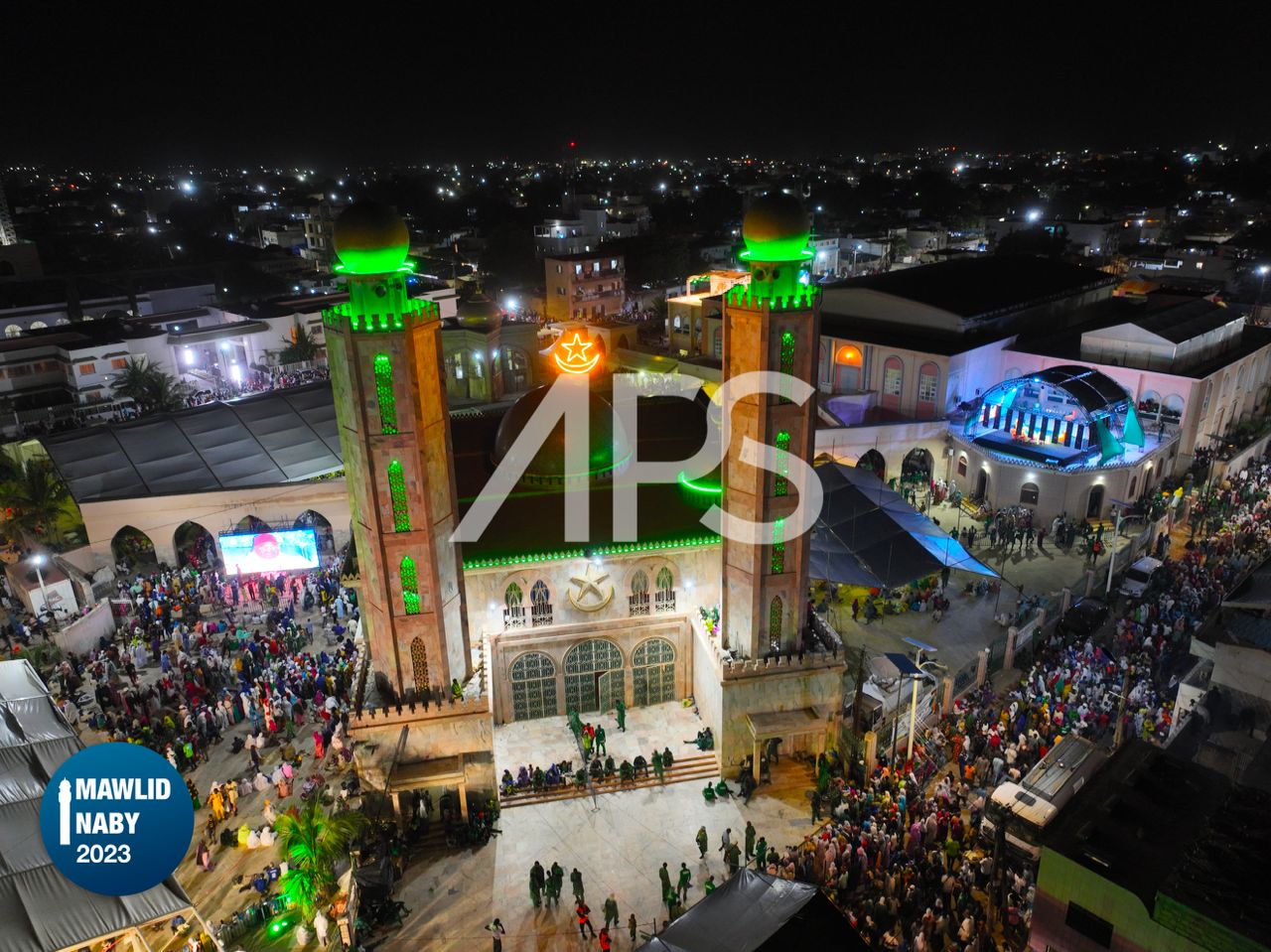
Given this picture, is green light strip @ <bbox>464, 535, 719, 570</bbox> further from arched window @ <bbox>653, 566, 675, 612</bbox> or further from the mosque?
arched window @ <bbox>653, 566, 675, 612</bbox>

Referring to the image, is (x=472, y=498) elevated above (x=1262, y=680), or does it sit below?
above

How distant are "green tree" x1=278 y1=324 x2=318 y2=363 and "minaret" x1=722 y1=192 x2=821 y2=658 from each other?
1660 inches

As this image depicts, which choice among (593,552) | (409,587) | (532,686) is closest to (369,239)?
(409,587)

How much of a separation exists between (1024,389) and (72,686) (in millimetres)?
40263

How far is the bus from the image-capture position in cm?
1888

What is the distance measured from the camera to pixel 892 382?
152 feet

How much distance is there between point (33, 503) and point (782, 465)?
31318mm

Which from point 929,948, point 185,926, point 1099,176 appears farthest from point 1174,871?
point 1099,176

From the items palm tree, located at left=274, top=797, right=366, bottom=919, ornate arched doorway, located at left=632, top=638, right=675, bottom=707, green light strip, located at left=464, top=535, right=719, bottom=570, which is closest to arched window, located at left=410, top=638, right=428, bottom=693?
green light strip, located at left=464, top=535, right=719, bottom=570

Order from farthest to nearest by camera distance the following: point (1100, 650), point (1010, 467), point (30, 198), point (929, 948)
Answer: point (30, 198) → point (1010, 467) → point (1100, 650) → point (929, 948)

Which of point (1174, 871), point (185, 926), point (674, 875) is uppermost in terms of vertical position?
point (1174, 871)

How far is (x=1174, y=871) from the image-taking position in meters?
13.8

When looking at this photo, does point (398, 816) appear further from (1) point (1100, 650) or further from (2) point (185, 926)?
(1) point (1100, 650)

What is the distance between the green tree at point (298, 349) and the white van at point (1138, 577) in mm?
48669
